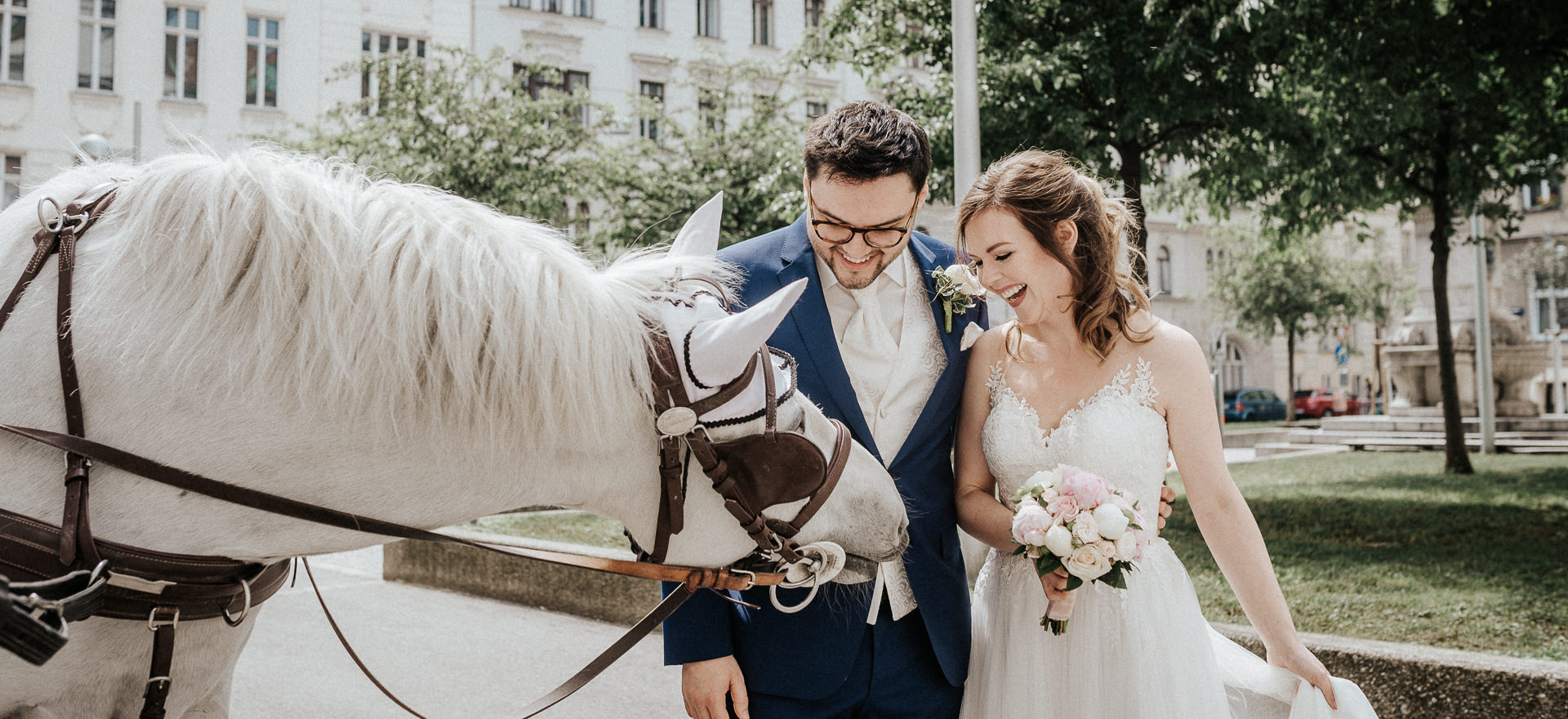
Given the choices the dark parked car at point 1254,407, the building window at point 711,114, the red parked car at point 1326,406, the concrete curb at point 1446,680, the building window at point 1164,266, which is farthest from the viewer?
the building window at point 1164,266

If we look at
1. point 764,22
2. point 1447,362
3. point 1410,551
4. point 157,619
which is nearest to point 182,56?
point 764,22

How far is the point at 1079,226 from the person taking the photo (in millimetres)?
2396

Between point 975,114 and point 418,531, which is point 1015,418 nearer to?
point 418,531

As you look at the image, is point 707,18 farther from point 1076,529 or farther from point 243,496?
point 243,496

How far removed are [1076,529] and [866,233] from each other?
74 cm

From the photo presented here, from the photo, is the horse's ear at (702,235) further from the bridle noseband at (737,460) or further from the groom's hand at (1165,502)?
the groom's hand at (1165,502)

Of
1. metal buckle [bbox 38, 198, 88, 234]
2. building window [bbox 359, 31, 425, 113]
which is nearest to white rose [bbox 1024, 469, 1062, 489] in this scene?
metal buckle [bbox 38, 198, 88, 234]

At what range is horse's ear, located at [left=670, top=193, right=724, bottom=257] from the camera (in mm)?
2061

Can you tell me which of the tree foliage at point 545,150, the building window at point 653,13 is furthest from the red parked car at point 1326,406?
the tree foliage at point 545,150

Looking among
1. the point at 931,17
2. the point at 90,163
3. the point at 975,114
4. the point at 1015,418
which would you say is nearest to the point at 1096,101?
the point at 931,17

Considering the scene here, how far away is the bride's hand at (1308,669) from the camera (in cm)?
225

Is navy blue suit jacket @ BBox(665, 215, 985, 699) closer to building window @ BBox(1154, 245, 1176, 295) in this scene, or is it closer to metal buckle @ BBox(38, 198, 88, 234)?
metal buckle @ BBox(38, 198, 88, 234)

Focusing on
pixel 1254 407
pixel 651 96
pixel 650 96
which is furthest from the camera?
pixel 1254 407

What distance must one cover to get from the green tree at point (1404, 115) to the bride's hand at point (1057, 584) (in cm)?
643
